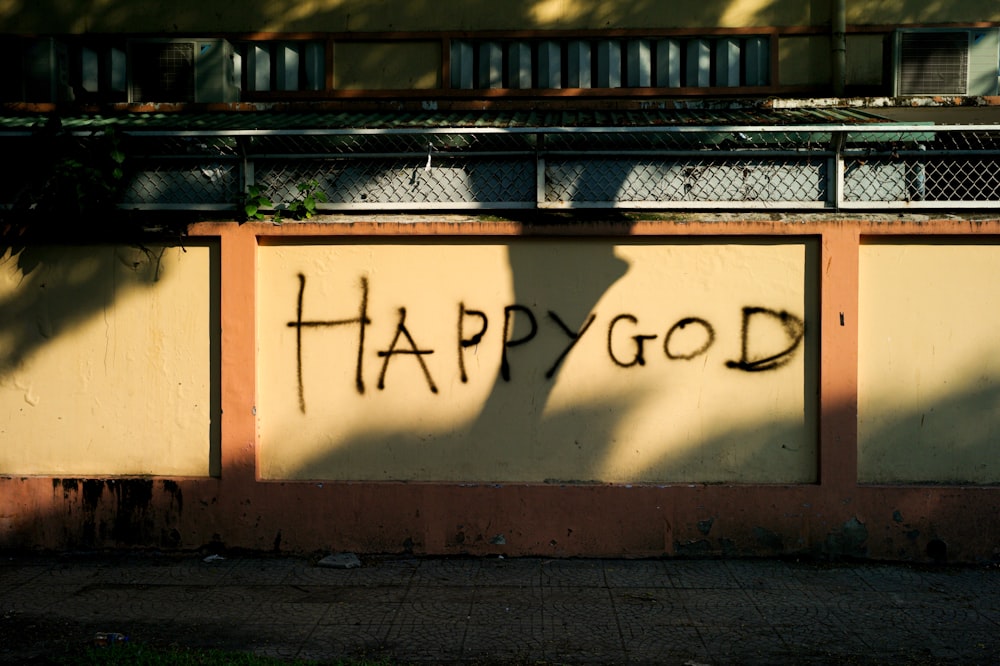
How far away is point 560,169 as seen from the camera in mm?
6355

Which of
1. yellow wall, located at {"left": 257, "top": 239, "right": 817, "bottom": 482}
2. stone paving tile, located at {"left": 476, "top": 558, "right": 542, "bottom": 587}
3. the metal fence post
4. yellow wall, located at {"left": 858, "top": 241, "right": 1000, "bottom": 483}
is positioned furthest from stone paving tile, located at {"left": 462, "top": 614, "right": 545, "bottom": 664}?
the metal fence post

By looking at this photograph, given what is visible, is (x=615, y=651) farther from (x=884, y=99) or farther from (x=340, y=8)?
(x=340, y=8)

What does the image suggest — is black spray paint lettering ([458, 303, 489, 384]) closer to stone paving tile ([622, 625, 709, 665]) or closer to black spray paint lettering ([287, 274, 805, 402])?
black spray paint lettering ([287, 274, 805, 402])

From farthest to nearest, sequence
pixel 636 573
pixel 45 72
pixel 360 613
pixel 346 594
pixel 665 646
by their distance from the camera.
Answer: pixel 45 72 < pixel 636 573 < pixel 346 594 < pixel 360 613 < pixel 665 646

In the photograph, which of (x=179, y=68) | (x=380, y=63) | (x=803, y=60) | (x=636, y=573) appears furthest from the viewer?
(x=380, y=63)

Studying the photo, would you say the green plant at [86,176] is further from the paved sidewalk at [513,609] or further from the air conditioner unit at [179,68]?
the paved sidewalk at [513,609]

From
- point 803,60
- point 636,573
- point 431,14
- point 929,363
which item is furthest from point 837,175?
point 431,14

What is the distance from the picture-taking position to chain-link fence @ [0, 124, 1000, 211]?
6246 mm

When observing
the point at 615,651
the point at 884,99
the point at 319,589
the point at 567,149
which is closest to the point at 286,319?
the point at 319,589

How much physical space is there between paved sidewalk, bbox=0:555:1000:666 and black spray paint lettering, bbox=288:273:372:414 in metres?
1.17

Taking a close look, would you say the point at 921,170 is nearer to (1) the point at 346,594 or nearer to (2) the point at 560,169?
(2) the point at 560,169

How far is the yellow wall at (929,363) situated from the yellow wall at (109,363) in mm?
4460

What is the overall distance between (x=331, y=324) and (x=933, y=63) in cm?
488

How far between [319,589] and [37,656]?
163 centimetres
